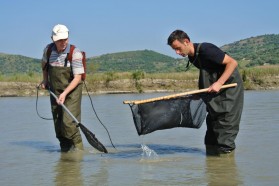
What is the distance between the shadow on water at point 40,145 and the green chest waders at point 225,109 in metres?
2.64

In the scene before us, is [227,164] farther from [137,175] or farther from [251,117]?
[251,117]

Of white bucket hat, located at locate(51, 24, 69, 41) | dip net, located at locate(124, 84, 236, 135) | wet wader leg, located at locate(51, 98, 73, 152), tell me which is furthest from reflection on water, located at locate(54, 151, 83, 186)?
white bucket hat, located at locate(51, 24, 69, 41)

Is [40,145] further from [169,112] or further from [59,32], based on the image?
[169,112]

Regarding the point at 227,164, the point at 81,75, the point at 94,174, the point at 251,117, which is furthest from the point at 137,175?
the point at 251,117

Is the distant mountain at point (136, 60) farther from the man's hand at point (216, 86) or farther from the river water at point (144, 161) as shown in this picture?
the man's hand at point (216, 86)

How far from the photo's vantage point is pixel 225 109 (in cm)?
624

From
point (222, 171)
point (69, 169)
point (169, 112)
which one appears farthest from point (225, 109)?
point (69, 169)

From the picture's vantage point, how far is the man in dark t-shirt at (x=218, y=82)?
241 inches

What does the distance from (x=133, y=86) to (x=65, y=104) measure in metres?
23.7

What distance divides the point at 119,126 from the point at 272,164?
500cm

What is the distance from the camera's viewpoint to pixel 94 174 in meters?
5.58

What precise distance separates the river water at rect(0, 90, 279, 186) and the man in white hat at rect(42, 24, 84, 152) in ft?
1.21

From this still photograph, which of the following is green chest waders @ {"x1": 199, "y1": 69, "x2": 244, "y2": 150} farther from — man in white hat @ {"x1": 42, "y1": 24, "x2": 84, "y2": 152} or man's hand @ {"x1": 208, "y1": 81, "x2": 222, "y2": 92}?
man in white hat @ {"x1": 42, "y1": 24, "x2": 84, "y2": 152}

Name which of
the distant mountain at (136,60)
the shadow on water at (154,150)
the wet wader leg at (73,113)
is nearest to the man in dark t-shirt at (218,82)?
the shadow on water at (154,150)
